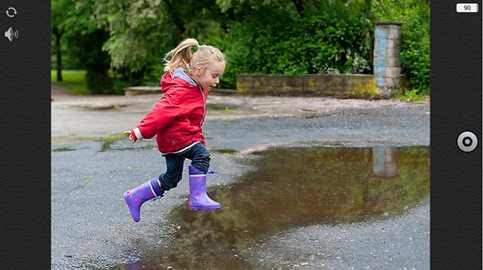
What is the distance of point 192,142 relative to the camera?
13.7 feet

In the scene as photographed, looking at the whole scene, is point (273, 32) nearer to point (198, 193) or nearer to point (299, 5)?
point (299, 5)

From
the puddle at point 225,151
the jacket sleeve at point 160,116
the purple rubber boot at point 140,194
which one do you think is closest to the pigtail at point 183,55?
the jacket sleeve at point 160,116

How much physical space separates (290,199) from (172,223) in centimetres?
112

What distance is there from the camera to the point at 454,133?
4.22ft

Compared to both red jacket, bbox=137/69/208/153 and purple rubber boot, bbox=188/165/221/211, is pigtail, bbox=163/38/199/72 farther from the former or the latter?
purple rubber boot, bbox=188/165/221/211

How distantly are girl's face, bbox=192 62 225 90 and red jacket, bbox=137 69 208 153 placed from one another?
0.18 ft

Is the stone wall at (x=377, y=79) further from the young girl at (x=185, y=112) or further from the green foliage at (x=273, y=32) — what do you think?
the young girl at (x=185, y=112)

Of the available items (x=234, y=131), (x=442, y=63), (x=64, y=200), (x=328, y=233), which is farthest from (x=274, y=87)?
(x=442, y=63)

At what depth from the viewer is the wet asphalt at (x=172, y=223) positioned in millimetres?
3873

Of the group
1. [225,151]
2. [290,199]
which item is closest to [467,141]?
[290,199]

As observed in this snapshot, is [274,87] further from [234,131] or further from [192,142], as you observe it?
[192,142]

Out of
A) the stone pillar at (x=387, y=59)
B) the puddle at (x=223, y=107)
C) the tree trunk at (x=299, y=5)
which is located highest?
→ the tree trunk at (x=299, y=5)

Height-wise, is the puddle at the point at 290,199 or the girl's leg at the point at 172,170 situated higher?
the girl's leg at the point at 172,170
